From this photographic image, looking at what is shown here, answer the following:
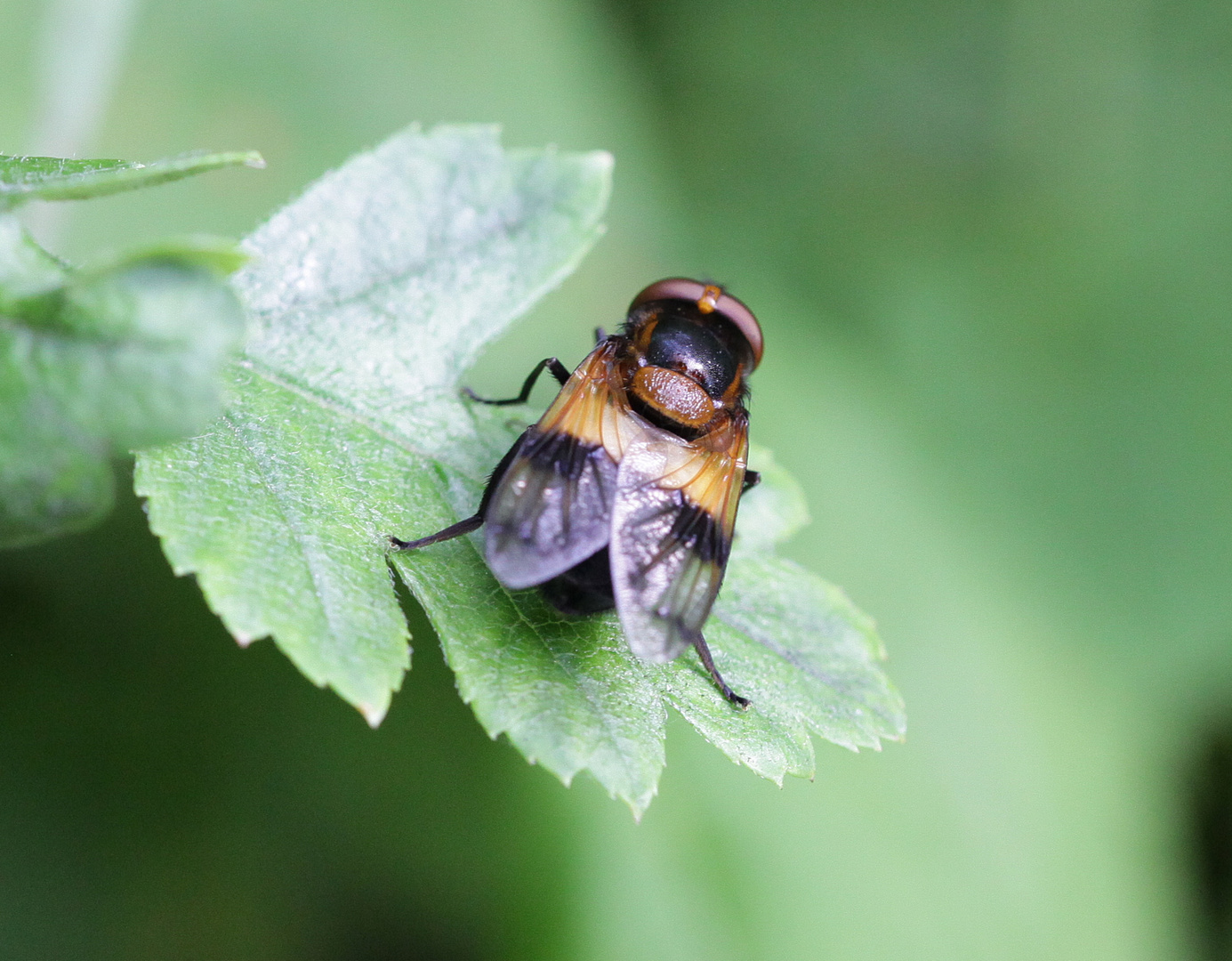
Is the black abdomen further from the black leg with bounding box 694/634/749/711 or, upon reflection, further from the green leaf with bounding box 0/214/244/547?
the green leaf with bounding box 0/214/244/547

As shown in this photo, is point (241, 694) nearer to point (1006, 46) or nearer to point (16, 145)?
point (16, 145)

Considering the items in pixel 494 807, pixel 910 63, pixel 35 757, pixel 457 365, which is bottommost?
pixel 494 807

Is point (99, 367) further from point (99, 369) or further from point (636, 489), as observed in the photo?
point (636, 489)

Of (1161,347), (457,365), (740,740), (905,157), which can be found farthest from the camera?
(905,157)


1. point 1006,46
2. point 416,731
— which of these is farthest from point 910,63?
point 416,731

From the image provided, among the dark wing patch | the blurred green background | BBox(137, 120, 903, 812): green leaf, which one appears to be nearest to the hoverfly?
the dark wing patch

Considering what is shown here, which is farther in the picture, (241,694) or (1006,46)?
(1006,46)

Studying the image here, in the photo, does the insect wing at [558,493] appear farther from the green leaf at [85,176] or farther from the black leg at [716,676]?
the green leaf at [85,176]
